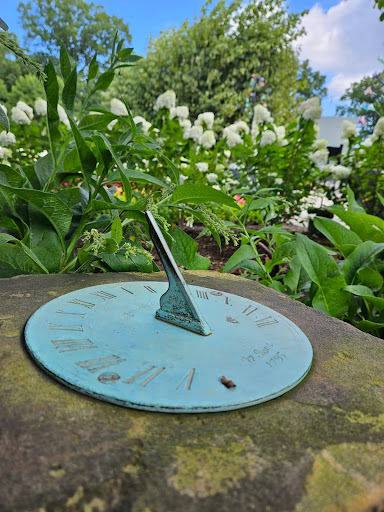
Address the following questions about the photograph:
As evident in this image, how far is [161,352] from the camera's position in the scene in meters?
0.84

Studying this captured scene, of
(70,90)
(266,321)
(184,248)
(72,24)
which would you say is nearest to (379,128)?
(184,248)

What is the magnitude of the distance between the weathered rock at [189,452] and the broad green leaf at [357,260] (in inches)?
30.5

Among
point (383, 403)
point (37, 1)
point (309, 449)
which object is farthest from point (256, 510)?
point (37, 1)

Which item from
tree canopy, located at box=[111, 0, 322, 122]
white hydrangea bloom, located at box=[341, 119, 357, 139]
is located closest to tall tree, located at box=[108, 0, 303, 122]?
tree canopy, located at box=[111, 0, 322, 122]

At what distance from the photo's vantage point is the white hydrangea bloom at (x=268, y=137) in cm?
288

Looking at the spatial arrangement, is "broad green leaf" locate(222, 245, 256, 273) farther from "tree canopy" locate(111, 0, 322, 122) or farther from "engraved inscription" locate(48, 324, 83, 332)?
"tree canopy" locate(111, 0, 322, 122)

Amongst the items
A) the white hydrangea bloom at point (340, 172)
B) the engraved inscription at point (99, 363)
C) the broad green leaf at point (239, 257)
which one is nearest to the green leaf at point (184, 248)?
the broad green leaf at point (239, 257)

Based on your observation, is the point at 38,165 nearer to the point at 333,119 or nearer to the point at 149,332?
the point at 149,332

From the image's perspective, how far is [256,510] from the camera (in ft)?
1.63

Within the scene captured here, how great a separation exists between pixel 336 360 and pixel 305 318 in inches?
10.2

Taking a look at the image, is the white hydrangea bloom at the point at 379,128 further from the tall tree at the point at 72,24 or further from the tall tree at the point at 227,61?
the tall tree at the point at 72,24

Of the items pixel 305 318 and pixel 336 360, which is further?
pixel 305 318

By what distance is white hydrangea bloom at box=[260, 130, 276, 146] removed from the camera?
9.45 ft

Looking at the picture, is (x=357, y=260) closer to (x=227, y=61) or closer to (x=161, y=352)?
(x=161, y=352)
